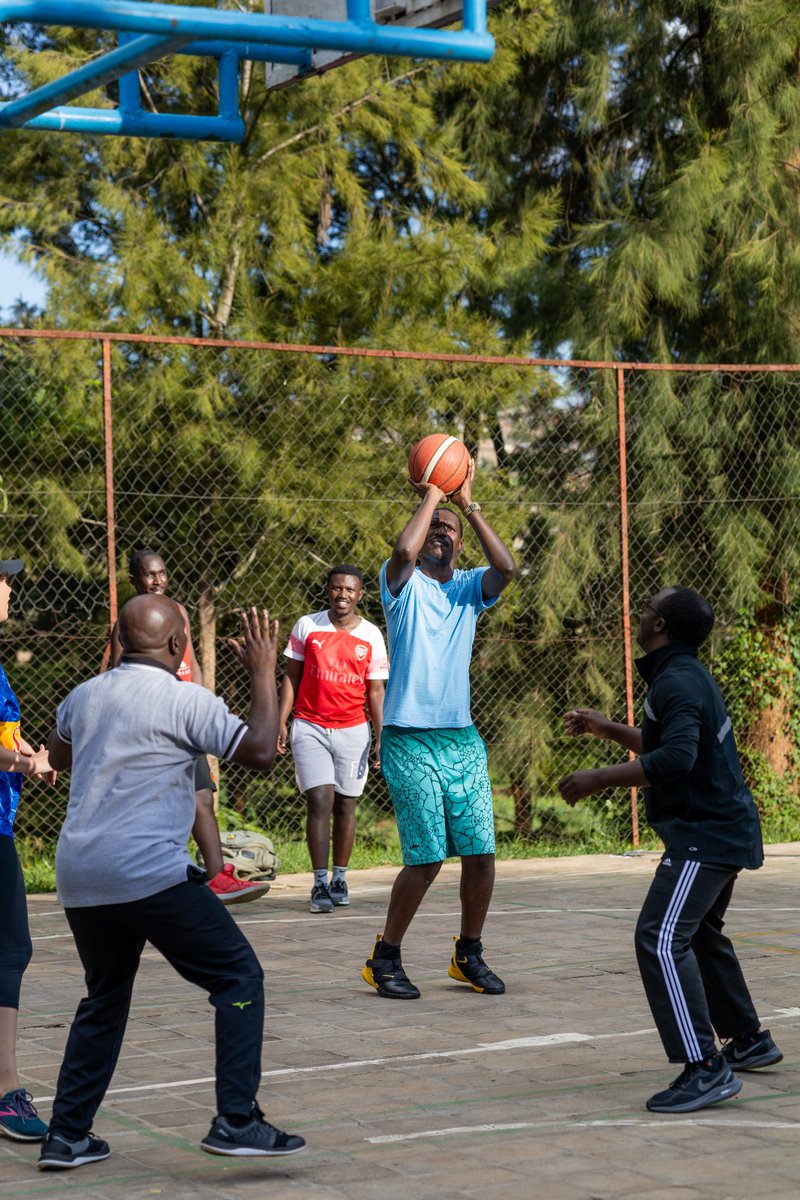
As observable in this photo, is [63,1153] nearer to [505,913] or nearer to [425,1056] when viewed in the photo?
[425,1056]

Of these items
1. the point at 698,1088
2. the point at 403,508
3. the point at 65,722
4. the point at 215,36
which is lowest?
the point at 698,1088

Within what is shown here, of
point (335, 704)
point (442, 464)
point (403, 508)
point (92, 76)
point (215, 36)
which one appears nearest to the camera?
point (215, 36)

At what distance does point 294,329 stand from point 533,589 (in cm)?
328

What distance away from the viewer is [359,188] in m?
14.9

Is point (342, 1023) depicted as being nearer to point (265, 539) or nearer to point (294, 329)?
point (265, 539)

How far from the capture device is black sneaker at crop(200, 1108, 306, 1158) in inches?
182

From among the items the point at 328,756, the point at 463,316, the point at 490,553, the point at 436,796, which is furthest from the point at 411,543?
the point at 463,316

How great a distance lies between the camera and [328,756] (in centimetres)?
950

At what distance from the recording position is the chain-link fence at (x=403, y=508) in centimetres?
1252

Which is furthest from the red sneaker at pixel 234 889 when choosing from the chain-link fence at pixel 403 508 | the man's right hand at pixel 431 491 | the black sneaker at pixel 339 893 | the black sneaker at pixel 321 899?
the chain-link fence at pixel 403 508

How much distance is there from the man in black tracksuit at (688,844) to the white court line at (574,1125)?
0.34 feet

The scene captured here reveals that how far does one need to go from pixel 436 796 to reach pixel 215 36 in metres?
3.10

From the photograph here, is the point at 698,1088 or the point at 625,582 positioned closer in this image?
the point at 698,1088

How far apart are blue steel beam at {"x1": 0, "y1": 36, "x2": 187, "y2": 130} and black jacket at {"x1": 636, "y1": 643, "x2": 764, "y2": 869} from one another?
2840 millimetres
